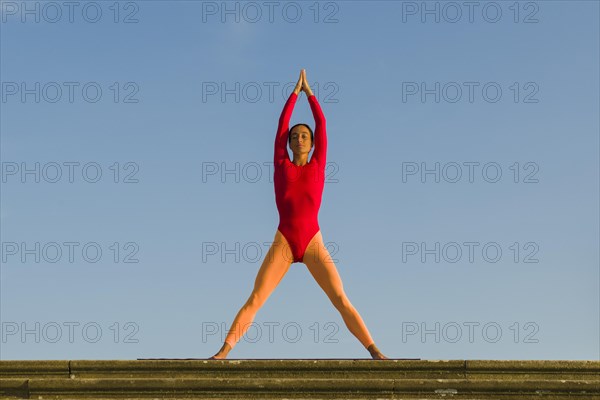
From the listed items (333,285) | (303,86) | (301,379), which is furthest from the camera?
(303,86)

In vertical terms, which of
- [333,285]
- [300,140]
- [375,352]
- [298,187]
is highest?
[300,140]

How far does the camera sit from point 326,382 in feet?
26.4

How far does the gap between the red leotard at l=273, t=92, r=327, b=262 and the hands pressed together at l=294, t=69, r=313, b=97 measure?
260mm

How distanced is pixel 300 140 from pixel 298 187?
603 mm

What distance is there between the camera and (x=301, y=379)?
802 centimetres

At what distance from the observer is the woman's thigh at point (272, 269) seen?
33.1ft

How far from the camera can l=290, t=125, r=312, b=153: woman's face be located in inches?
412

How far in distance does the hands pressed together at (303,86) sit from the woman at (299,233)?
35 centimetres

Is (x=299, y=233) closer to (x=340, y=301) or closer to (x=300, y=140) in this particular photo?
(x=340, y=301)

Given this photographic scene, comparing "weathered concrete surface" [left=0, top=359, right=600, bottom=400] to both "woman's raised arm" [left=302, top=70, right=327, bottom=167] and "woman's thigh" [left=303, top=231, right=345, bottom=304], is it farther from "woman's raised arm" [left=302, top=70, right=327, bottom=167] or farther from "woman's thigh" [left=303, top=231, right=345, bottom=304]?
"woman's raised arm" [left=302, top=70, right=327, bottom=167]

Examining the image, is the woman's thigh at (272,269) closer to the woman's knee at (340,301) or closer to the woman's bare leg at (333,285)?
the woman's bare leg at (333,285)

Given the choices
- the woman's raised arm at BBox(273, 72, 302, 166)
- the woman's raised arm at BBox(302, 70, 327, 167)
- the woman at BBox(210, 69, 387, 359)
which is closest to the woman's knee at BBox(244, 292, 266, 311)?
the woman at BBox(210, 69, 387, 359)

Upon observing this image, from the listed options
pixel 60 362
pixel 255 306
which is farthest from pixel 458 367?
pixel 60 362

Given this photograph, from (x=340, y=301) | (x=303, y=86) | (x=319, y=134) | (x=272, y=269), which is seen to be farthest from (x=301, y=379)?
(x=303, y=86)
